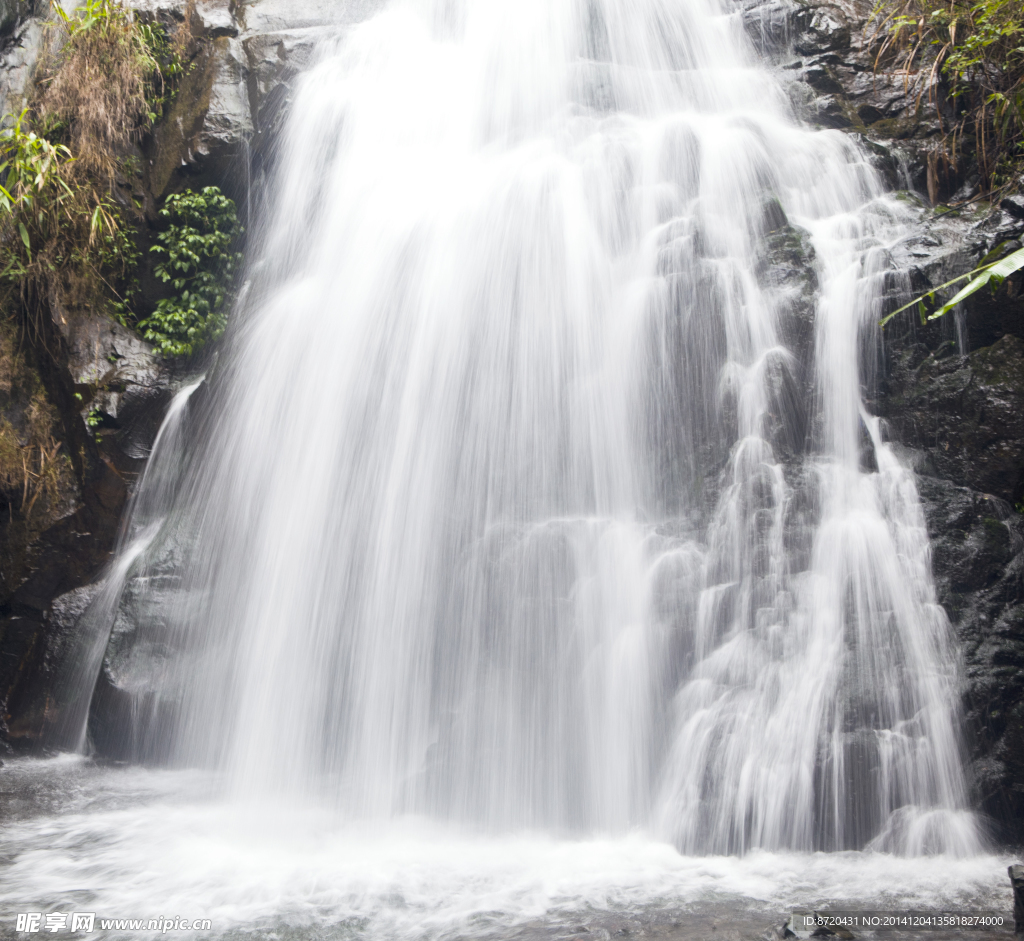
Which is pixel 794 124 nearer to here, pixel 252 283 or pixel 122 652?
pixel 252 283

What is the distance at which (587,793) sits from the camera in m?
4.67

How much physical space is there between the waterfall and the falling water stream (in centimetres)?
3

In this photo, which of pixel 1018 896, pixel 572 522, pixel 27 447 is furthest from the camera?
pixel 27 447

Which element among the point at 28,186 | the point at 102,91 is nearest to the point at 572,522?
the point at 28,186

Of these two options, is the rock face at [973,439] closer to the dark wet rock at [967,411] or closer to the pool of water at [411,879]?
the dark wet rock at [967,411]

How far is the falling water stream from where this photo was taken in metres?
4.20

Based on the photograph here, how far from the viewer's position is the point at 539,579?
17.3 ft

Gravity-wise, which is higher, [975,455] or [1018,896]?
[975,455]

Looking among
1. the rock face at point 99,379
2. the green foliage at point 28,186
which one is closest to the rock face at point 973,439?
the rock face at point 99,379

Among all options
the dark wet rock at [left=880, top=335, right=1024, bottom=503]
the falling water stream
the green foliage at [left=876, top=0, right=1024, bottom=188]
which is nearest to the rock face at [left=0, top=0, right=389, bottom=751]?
the falling water stream

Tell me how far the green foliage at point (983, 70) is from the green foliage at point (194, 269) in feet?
23.6

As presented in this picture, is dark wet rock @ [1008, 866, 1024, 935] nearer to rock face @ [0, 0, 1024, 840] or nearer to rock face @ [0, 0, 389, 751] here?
rock face @ [0, 0, 1024, 840]

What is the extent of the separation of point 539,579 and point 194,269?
550 cm

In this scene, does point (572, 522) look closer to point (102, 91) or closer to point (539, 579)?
point (539, 579)
